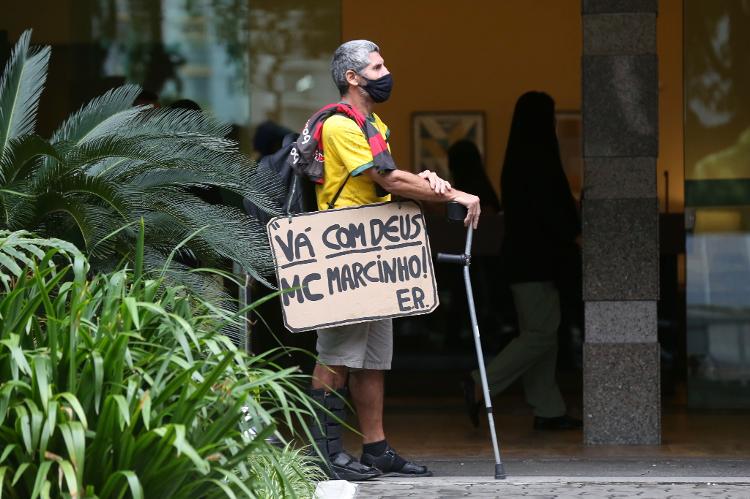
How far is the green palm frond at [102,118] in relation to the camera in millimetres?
6770

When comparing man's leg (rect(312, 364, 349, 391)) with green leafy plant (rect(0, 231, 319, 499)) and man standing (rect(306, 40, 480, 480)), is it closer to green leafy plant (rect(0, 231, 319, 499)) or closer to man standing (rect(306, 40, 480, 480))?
man standing (rect(306, 40, 480, 480))

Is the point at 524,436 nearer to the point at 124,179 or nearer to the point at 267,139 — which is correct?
the point at 124,179

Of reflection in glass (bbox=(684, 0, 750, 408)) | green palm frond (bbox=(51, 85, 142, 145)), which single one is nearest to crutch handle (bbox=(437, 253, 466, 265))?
green palm frond (bbox=(51, 85, 142, 145))

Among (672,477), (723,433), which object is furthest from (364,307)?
(723,433)

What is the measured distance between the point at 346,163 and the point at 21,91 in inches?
63.6

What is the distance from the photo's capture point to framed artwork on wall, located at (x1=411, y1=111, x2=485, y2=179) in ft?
39.4

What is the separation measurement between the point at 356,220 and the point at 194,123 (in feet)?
2.98

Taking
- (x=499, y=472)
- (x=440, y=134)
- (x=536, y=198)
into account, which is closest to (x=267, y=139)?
(x=440, y=134)

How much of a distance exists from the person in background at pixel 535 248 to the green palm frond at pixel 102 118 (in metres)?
2.82

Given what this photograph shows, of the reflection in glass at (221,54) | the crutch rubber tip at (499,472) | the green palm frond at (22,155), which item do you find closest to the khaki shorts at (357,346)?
the crutch rubber tip at (499,472)

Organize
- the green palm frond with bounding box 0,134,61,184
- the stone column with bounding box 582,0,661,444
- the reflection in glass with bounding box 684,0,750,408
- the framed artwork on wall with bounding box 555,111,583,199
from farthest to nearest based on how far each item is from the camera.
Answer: the framed artwork on wall with bounding box 555,111,583,199
the reflection in glass with bounding box 684,0,750,408
the stone column with bounding box 582,0,661,444
the green palm frond with bounding box 0,134,61,184

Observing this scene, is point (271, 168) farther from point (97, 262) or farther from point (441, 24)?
point (441, 24)

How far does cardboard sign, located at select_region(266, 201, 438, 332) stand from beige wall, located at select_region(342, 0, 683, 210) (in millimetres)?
5196

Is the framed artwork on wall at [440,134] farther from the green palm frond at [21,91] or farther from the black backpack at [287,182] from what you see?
the green palm frond at [21,91]
